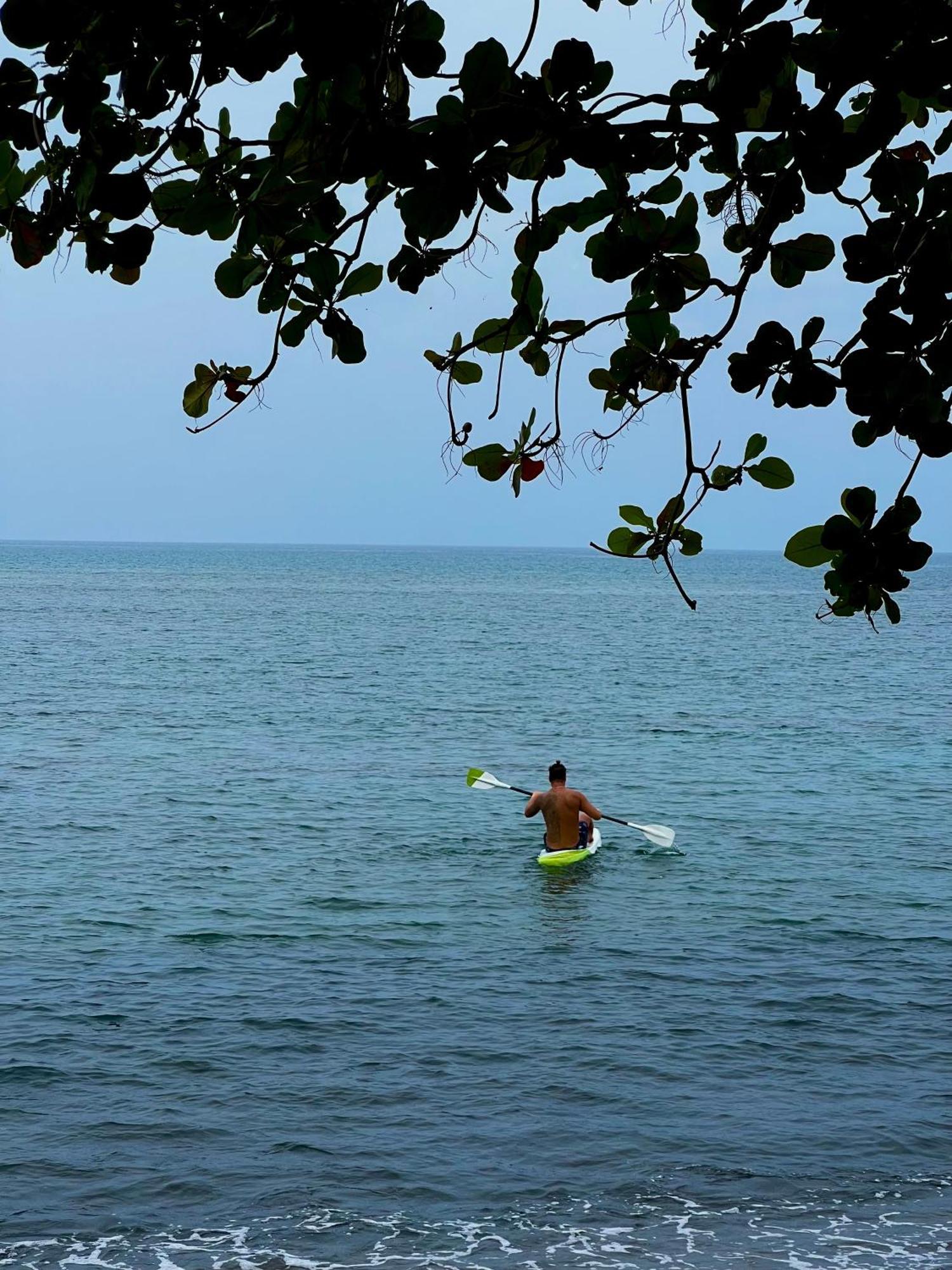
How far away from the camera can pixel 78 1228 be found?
1055cm

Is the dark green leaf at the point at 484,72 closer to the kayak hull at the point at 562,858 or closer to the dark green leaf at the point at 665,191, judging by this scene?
the dark green leaf at the point at 665,191

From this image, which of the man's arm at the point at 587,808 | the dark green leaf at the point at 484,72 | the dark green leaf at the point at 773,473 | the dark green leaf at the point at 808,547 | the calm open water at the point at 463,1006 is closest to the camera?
the dark green leaf at the point at 484,72

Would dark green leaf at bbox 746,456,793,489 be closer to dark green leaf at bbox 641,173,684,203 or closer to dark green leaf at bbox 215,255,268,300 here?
dark green leaf at bbox 641,173,684,203

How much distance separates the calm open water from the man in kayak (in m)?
0.52

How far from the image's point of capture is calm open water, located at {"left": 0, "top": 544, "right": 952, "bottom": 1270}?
1086 centimetres

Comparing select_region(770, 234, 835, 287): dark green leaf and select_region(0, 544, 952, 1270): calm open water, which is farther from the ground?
select_region(770, 234, 835, 287): dark green leaf

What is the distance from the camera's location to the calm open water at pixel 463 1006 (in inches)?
428

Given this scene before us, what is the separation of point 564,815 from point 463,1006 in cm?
711

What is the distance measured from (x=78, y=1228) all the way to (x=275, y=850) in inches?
521

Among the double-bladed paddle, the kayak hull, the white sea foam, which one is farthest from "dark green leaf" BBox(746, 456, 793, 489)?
the double-bladed paddle

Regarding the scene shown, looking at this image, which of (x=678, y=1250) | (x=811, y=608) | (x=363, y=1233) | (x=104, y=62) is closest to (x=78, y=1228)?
(x=363, y=1233)

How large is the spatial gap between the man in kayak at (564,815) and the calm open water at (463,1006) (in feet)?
1.71

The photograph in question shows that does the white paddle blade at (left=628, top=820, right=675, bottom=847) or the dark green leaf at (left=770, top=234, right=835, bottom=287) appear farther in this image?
the white paddle blade at (left=628, top=820, right=675, bottom=847)

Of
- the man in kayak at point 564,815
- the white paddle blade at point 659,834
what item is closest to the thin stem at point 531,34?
the man in kayak at point 564,815
